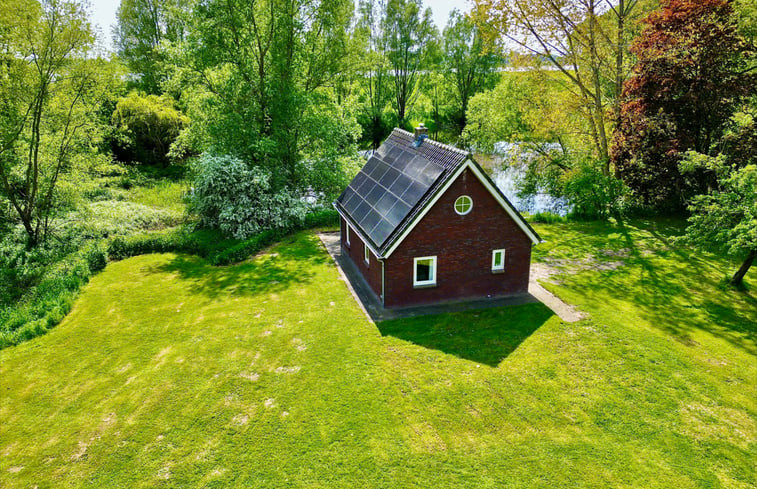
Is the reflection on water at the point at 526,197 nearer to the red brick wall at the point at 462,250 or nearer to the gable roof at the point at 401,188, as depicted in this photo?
the gable roof at the point at 401,188

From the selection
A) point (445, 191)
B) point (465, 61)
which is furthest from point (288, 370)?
point (465, 61)

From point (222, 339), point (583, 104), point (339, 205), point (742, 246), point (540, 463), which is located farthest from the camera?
point (583, 104)

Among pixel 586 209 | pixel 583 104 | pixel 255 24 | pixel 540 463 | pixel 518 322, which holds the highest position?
pixel 255 24

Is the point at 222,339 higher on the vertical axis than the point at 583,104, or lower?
lower

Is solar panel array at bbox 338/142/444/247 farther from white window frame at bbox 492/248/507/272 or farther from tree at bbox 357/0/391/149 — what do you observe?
tree at bbox 357/0/391/149

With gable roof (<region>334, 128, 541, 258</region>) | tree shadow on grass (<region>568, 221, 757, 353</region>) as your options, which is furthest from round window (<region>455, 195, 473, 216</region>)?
tree shadow on grass (<region>568, 221, 757, 353</region>)

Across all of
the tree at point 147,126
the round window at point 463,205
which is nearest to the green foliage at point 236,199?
the round window at point 463,205

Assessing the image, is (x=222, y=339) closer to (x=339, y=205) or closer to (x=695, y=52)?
(x=339, y=205)

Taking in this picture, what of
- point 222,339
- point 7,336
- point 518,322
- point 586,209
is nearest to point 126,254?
point 7,336
